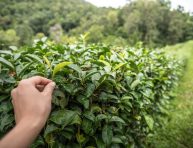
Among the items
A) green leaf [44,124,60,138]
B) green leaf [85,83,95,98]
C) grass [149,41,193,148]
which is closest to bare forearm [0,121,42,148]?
green leaf [44,124,60,138]

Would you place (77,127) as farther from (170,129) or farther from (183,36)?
(183,36)

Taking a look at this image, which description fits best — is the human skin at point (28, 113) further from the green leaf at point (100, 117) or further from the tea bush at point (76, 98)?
the green leaf at point (100, 117)

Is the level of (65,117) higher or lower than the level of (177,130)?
higher

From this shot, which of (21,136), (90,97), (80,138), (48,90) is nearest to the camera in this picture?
(21,136)

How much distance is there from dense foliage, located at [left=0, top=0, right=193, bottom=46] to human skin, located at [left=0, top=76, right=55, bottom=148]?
134ft

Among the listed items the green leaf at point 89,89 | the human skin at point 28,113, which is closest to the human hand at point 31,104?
the human skin at point 28,113

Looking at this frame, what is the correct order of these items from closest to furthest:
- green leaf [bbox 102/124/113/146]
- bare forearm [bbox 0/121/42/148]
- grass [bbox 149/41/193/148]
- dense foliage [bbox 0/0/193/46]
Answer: bare forearm [bbox 0/121/42/148], green leaf [bbox 102/124/113/146], grass [bbox 149/41/193/148], dense foliage [bbox 0/0/193/46]

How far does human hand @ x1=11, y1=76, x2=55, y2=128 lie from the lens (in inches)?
47.9

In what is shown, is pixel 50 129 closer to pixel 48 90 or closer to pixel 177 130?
pixel 48 90

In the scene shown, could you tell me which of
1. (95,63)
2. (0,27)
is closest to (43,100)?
(95,63)

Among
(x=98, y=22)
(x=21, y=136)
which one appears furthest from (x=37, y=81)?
(x=98, y=22)

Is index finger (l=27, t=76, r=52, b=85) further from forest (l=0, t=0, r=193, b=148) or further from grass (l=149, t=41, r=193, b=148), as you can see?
grass (l=149, t=41, r=193, b=148)

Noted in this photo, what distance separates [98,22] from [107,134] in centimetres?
6433

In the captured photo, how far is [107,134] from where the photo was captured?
2.32m
